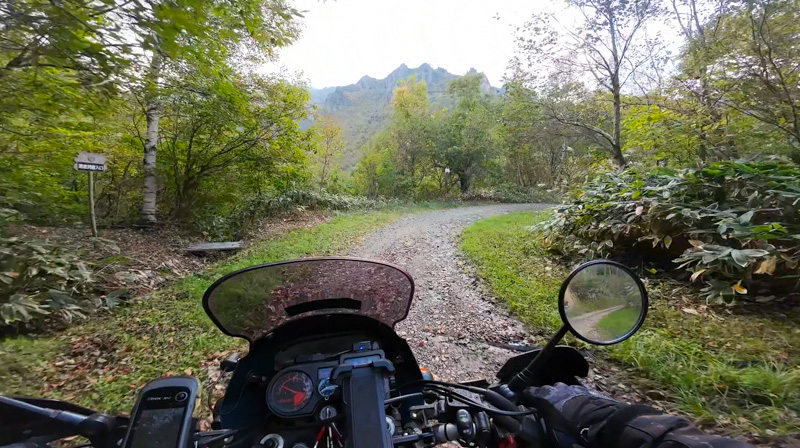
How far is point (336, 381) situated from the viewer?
45.3 inches

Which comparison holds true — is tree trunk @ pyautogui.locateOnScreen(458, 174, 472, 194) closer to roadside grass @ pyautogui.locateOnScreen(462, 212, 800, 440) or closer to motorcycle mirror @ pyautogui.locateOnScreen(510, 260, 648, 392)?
roadside grass @ pyautogui.locateOnScreen(462, 212, 800, 440)

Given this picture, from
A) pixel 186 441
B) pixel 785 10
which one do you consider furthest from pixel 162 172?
pixel 785 10

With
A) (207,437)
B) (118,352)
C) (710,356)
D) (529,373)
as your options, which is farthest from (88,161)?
(710,356)

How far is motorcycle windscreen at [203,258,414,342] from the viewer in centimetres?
130

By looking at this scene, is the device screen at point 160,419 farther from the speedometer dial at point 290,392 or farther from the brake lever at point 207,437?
the speedometer dial at point 290,392

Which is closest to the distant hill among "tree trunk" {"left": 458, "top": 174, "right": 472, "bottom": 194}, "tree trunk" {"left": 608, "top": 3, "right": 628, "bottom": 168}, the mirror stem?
"tree trunk" {"left": 458, "top": 174, "right": 472, "bottom": 194}

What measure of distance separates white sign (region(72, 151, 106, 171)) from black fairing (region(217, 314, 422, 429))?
590 cm

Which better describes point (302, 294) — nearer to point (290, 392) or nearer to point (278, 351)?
point (278, 351)

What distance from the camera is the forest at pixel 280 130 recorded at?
278 centimetres

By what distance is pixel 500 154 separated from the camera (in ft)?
65.2

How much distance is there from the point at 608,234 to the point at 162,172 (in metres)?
10.7

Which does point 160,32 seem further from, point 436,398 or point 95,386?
point 95,386

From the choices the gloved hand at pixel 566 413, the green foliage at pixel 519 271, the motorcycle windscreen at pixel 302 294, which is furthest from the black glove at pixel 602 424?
the green foliage at pixel 519 271

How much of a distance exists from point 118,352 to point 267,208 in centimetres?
815
